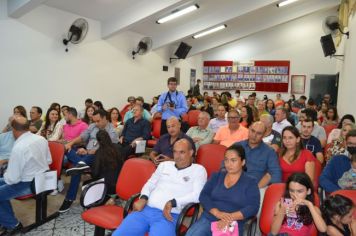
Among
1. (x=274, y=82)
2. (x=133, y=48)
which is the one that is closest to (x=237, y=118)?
(x=133, y=48)

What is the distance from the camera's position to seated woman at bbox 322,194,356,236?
77.4 inches

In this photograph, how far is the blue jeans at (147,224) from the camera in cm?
225

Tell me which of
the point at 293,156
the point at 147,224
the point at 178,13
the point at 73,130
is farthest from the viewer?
the point at 178,13

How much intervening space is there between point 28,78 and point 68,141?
2.10 meters

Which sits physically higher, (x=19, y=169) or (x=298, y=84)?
(x=298, y=84)

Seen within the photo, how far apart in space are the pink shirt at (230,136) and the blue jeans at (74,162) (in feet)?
5.70

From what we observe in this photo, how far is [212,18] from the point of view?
8.59 m

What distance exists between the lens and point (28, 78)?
5875mm

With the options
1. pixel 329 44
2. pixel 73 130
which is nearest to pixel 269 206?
pixel 73 130

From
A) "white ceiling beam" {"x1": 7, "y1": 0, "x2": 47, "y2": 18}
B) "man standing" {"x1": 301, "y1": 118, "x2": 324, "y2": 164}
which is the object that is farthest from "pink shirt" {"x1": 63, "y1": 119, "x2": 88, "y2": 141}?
"man standing" {"x1": 301, "y1": 118, "x2": 324, "y2": 164}

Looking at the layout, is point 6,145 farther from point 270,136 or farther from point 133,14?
point 133,14

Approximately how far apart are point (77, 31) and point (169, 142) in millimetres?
4079

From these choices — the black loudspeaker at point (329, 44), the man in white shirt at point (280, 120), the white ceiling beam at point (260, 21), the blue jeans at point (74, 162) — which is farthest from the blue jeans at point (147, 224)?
the white ceiling beam at point (260, 21)

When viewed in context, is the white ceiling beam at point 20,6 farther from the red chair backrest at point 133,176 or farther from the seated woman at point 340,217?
the seated woman at point 340,217
